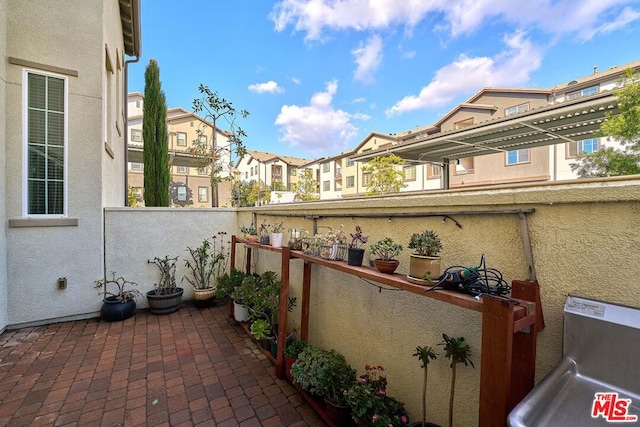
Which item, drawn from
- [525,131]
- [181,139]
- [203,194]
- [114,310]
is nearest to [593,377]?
[525,131]

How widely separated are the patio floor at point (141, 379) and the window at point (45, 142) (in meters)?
1.79

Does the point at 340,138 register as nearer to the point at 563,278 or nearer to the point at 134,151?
the point at 134,151

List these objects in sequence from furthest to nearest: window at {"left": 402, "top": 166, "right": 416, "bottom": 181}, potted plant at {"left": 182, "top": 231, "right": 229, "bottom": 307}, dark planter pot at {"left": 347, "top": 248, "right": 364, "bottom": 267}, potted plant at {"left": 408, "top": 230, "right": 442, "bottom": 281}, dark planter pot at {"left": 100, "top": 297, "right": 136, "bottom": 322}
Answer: window at {"left": 402, "top": 166, "right": 416, "bottom": 181} → potted plant at {"left": 182, "top": 231, "right": 229, "bottom": 307} → dark planter pot at {"left": 100, "top": 297, "right": 136, "bottom": 322} → dark planter pot at {"left": 347, "top": 248, "right": 364, "bottom": 267} → potted plant at {"left": 408, "top": 230, "right": 442, "bottom": 281}

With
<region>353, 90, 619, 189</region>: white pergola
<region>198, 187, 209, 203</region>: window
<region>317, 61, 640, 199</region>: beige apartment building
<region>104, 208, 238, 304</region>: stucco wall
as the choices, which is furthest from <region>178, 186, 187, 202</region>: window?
<region>353, 90, 619, 189</region>: white pergola

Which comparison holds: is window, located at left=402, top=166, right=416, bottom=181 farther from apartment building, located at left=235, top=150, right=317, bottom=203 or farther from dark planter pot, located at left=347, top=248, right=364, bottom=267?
dark planter pot, located at left=347, top=248, right=364, bottom=267

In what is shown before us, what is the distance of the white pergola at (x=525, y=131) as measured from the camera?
3.57 m

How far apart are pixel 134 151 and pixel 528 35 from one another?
11189mm

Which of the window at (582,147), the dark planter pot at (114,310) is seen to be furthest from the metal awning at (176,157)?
the window at (582,147)

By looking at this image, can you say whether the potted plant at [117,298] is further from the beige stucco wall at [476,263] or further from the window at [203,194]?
the window at [203,194]

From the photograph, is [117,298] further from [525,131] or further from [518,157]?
[518,157]

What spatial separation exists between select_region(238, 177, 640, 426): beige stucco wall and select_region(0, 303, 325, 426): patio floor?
0.83m

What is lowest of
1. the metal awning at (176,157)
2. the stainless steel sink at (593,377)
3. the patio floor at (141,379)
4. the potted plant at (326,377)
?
the patio floor at (141,379)

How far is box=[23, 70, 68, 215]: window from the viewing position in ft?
12.3

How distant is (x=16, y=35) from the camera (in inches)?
143
